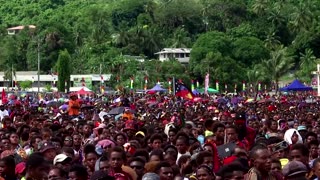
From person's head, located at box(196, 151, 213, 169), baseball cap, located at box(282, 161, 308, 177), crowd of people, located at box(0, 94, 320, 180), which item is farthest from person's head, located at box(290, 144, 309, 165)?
baseball cap, located at box(282, 161, 308, 177)

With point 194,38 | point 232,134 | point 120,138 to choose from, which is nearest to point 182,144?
point 232,134

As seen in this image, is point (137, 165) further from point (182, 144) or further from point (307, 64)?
point (307, 64)

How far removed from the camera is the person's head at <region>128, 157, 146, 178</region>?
28.7 feet

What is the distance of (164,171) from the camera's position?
8.19 m

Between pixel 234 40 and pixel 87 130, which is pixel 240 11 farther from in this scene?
pixel 87 130

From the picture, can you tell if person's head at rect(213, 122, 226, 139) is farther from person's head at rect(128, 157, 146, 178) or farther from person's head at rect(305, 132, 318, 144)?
person's head at rect(128, 157, 146, 178)

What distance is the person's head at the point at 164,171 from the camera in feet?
26.7

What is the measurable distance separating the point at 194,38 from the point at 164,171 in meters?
97.4

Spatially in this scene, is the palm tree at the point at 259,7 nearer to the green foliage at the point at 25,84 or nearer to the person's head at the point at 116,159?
the green foliage at the point at 25,84

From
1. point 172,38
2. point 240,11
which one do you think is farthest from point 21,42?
point 240,11

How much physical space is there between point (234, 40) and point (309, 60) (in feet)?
25.8

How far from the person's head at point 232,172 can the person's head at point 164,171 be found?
0.80m

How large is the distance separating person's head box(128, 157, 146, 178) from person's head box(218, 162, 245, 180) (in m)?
1.42

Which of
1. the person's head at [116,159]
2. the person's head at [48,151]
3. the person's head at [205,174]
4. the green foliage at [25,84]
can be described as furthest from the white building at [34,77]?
the person's head at [205,174]
